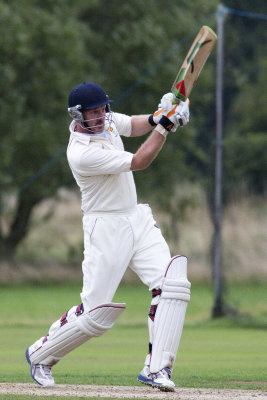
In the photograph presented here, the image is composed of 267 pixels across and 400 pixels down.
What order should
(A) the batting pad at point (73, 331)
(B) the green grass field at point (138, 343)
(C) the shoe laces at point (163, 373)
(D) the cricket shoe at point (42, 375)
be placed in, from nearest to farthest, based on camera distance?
1. (C) the shoe laces at point (163, 373)
2. (A) the batting pad at point (73, 331)
3. (D) the cricket shoe at point (42, 375)
4. (B) the green grass field at point (138, 343)

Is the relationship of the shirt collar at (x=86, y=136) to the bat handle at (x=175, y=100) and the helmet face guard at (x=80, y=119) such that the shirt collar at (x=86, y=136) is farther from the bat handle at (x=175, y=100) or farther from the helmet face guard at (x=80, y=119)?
the bat handle at (x=175, y=100)

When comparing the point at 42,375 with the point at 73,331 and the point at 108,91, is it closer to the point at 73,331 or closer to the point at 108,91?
the point at 73,331

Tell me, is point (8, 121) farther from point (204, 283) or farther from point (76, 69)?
point (204, 283)

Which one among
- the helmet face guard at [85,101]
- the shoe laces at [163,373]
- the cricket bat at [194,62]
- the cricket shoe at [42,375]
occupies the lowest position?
the cricket shoe at [42,375]

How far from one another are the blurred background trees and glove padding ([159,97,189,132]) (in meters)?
10.7

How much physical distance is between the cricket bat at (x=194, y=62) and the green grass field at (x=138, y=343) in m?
1.83

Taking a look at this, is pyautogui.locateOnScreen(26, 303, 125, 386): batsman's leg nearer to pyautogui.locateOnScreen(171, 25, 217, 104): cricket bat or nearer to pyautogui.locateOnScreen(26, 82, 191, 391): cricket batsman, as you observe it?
pyautogui.locateOnScreen(26, 82, 191, 391): cricket batsman

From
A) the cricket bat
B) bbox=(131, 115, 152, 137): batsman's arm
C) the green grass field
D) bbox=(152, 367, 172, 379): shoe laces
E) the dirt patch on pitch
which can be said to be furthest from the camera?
the green grass field

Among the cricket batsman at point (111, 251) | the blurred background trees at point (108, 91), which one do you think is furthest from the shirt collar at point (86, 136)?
the blurred background trees at point (108, 91)

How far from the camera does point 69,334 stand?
19.2ft

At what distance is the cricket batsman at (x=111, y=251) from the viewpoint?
567 cm

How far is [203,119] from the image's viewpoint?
21.4 meters

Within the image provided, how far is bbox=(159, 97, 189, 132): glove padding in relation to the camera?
5555 mm

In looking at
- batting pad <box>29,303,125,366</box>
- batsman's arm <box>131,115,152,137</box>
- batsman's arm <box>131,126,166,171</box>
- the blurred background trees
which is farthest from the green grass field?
the blurred background trees
